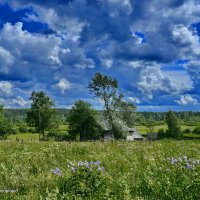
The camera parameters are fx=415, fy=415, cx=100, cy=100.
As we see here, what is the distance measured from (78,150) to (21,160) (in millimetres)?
3869

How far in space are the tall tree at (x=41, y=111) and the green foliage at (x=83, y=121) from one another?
15472 mm

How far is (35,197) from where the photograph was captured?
7.44 m

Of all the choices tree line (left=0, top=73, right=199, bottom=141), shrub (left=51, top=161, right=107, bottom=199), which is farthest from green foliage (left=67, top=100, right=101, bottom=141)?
shrub (left=51, top=161, right=107, bottom=199)

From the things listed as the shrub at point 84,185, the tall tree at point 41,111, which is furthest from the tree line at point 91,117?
the shrub at point 84,185

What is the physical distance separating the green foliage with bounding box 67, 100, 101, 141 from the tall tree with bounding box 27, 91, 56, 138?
15.5m

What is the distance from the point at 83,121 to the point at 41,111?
21.1 metres

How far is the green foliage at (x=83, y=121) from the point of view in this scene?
106 m

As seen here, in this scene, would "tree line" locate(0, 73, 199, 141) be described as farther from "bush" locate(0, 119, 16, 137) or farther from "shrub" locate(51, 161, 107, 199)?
"shrub" locate(51, 161, 107, 199)

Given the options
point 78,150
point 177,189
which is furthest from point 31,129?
point 177,189

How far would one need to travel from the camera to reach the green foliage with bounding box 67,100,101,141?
10600cm

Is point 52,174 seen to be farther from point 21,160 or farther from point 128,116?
point 128,116

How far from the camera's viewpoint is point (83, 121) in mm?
108562

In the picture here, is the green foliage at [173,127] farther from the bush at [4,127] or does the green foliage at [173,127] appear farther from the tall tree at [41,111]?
the bush at [4,127]

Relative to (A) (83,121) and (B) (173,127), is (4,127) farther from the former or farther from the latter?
(B) (173,127)
